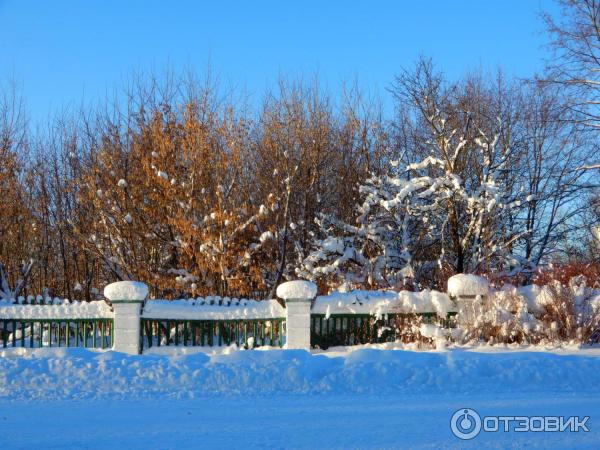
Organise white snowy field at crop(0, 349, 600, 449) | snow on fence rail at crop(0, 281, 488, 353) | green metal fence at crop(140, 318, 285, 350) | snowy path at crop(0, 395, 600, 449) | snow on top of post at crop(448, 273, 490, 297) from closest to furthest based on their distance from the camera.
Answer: snowy path at crop(0, 395, 600, 449), white snowy field at crop(0, 349, 600, 449), snow on fence rail at crop(0, 281, 488, 353), green metal fence at crop(140, 318, 285, 350), snow on top of post at crop(448, 273, 490, 297)

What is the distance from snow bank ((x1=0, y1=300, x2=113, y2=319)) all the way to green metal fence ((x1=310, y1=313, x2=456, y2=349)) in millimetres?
4079

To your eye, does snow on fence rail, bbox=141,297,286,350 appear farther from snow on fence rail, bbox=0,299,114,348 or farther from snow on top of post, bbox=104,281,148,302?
snow on fence rail, bbox=0,299,114,348

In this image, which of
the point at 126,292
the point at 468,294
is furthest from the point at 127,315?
the point at 468,294

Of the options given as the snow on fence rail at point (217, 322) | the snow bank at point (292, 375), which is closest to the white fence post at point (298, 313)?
the snow on fence rail at point (217, 322)

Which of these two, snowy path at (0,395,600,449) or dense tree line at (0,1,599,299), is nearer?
snowy path at (0,395,600,449)

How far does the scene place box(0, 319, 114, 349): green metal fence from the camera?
13.2 m

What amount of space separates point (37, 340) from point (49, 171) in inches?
445

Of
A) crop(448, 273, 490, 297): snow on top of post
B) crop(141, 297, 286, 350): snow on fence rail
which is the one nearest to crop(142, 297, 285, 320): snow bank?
crop(141, 297, 286, 350): snow on fence rail

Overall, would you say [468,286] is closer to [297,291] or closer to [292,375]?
[297,291]

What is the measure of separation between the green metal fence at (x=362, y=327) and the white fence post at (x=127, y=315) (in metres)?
3.36

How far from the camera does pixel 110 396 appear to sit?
830cm

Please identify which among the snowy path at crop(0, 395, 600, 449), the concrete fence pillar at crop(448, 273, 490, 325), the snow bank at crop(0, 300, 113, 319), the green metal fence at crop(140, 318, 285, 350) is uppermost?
the concrete fence pillar at crop(448, 273, 490, 325)

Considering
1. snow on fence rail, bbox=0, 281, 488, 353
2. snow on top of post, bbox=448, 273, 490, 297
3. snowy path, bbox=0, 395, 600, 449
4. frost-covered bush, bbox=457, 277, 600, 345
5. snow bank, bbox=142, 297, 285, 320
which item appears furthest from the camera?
snow on top of post, bbox=448, 273, 490, 297

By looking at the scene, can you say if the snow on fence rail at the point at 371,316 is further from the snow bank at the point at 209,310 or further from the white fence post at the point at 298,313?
the snow bank at the point at 209,310
